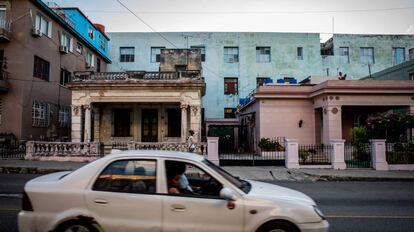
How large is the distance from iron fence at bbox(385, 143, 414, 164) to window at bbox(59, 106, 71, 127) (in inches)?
966

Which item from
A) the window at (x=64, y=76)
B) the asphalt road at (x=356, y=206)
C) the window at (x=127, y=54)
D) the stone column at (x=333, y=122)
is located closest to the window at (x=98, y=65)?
the window at (x=127, y=54)

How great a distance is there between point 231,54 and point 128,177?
1212 inches

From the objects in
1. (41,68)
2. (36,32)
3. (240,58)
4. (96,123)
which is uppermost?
(240,58)

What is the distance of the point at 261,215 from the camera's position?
3695 mm

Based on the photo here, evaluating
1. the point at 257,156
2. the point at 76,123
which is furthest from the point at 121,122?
the point at 257,156

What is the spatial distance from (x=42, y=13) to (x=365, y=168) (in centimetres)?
2453

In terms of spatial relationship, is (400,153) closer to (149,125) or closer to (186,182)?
(186,182)

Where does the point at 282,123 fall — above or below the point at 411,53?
below

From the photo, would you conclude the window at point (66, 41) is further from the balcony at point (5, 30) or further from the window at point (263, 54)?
the window at point (263, 54)

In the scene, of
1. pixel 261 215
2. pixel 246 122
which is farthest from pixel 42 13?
pixel 261 215

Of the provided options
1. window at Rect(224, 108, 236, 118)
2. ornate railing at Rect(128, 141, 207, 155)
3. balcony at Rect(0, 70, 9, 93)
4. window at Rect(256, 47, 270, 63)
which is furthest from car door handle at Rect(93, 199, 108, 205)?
window at Rect(256, 47, 270, 63)

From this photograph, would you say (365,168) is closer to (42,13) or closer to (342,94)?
(342,94)

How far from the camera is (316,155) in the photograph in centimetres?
1673

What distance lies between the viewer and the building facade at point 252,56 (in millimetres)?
32688
